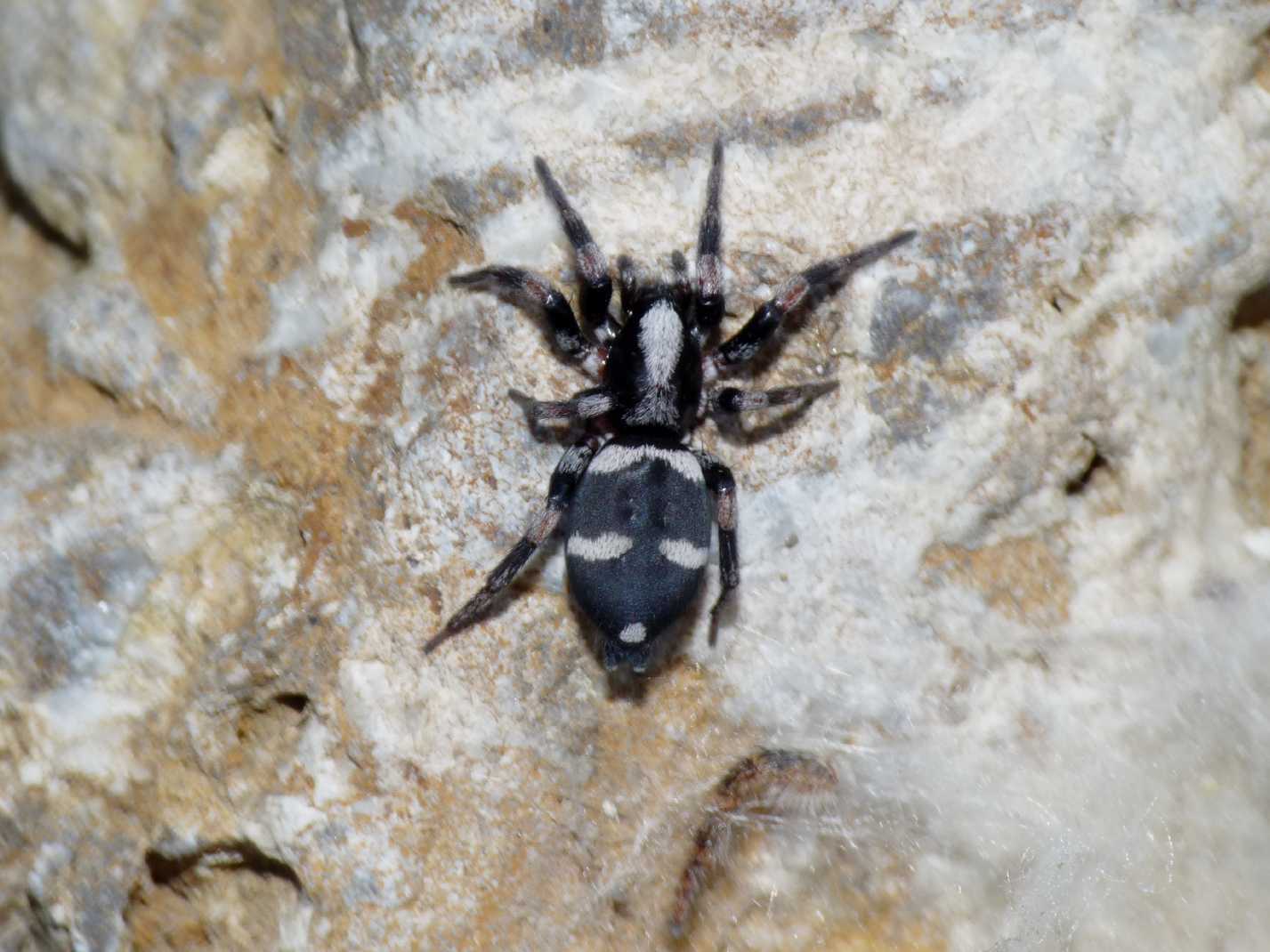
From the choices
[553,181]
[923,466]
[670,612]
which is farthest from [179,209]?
[923,466]

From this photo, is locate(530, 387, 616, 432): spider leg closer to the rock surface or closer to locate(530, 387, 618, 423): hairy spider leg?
locate(530, 387, 618, 423): hairy spider leg

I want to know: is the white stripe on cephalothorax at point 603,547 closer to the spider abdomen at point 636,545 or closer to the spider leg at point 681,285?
the spider abdomen at point 636,545

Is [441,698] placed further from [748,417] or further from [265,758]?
[748,417]

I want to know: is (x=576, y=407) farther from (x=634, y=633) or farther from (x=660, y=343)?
(x=634, y=633)

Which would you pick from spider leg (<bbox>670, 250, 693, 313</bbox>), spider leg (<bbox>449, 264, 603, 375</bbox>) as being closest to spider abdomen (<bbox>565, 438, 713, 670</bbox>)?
spider leg (<bbox>449, 264, 603, 375</bbox>)

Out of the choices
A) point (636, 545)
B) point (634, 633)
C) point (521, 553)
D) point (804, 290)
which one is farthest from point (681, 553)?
point (804, 290)

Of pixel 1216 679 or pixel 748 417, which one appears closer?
pixel 1216 679
